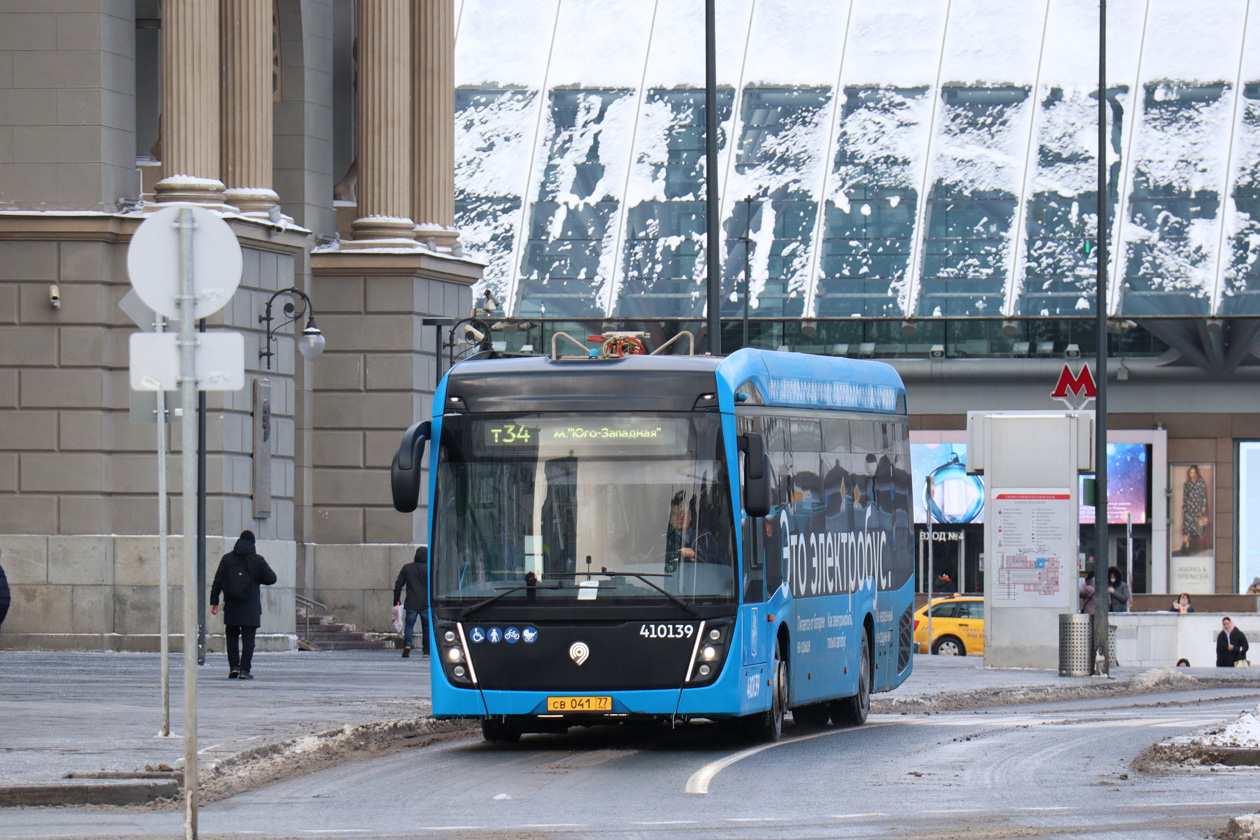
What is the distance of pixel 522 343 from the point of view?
5566 centimetres

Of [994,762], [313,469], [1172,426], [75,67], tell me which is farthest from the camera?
[1172,426]

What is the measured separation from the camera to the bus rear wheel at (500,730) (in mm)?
16638

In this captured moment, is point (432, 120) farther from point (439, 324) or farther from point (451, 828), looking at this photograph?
point (451, 828)

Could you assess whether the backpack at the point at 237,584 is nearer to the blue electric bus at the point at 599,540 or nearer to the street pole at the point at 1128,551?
the blue electric bus at the point at 599,540

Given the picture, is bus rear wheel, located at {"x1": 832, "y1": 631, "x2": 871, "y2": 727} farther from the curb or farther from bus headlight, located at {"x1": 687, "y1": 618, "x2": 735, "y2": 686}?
the curb

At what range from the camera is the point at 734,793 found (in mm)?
13422

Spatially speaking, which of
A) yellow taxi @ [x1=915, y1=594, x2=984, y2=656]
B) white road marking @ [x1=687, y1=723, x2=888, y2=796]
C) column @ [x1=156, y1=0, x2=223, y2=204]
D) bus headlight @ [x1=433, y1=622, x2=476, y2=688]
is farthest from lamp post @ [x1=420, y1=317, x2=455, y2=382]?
bus headlight @ [x1=433, y1=622, x2=476, y2=688]

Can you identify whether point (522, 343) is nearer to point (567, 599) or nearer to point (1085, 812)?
point (567, 599)

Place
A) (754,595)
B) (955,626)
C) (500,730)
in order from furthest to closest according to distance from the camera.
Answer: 1. (955,626)
2. (500,730)
3. (754,595)

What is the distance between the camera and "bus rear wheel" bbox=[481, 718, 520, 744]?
54.6 ft

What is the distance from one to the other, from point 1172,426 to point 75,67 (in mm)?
30140

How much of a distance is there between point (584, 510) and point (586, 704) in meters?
1.30

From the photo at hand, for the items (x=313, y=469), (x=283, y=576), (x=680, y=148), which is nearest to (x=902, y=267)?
(x=680, y=148)

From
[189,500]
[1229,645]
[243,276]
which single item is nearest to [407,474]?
[189,500]
